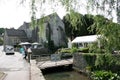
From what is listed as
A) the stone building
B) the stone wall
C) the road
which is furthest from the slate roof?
the road

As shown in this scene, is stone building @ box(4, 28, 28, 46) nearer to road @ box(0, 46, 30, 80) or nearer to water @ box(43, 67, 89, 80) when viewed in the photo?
water @ box(43, 67, 89, 80)

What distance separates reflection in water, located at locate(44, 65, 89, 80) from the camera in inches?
1023

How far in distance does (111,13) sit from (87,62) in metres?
21.7

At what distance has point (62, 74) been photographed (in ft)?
94.2

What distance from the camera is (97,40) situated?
584cm

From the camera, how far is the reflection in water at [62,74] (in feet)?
85.3

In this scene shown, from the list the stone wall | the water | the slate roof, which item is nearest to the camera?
the water

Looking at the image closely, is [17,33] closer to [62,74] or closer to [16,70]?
[62,74]

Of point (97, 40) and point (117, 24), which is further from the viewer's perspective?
point (97, 40)

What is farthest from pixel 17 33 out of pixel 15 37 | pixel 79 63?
pixel 79 63

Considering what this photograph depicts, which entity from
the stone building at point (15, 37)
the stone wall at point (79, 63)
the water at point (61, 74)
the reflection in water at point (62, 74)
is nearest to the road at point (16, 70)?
the water at point (61, 74)

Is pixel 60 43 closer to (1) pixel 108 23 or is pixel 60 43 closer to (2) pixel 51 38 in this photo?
(2) pixel 51 38

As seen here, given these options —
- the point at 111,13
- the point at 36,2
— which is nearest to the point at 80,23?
the point at 111,13

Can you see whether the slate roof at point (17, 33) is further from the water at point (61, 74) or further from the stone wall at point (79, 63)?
the stone wall at point (79, 63)
